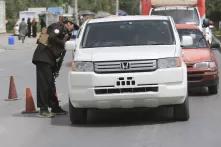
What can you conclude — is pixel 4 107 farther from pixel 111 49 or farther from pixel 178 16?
pixel 178 16

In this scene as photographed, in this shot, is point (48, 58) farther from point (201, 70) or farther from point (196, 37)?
point (196, 37)

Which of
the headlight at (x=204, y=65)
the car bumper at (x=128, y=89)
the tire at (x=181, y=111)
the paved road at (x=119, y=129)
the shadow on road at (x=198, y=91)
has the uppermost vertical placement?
the car bumper at (x=128, y=89)

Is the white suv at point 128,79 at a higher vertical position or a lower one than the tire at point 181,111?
higher

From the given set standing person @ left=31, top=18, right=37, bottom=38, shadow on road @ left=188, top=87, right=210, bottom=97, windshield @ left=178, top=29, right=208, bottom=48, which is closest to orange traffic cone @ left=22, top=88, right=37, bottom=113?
shadow on road @ left=188, top=87, right=210, bottom=97

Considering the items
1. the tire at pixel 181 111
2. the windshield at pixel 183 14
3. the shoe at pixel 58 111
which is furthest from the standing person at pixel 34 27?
the tire at pixel 181 111

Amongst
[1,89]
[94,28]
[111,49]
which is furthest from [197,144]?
[1,89]

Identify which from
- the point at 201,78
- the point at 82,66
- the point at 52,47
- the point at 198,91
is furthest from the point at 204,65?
the point at 82,66

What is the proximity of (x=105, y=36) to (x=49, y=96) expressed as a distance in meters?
1.61

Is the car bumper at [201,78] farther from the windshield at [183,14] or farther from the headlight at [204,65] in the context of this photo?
the windshield at [183,14]

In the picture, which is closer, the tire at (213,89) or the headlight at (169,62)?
the headlight at (169,62)

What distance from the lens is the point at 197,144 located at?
9023 millimetres

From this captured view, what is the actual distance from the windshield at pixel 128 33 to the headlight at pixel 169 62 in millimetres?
771

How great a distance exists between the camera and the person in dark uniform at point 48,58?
12.0 metres

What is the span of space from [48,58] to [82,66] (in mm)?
1528
